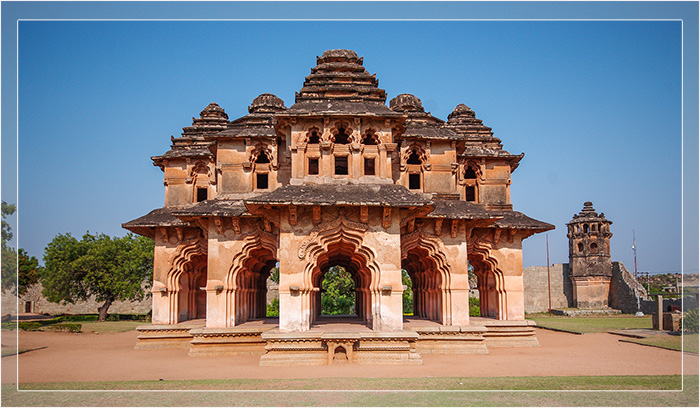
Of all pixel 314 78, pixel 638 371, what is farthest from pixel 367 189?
pixel 638 371

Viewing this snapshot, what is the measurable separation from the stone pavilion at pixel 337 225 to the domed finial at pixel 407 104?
0.18 ft

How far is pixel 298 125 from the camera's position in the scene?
56.3 feet

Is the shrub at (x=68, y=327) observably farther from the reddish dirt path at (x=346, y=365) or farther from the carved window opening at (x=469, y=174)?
the carved window opening at (x=469, y=174)

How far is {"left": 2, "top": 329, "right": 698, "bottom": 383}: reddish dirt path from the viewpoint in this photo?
13773 mm

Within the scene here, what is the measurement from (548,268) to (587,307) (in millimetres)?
4241

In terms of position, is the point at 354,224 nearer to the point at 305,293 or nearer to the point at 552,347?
the point at 305,293

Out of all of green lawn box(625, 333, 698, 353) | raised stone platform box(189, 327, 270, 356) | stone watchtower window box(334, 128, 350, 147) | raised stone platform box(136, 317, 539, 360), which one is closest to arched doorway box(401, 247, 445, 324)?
raised stone platform box(136, 317, 539, 360)

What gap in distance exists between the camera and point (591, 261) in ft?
141

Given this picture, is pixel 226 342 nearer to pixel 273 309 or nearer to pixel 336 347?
pixel 336 347

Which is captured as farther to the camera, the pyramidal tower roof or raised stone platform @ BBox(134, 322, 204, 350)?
raised stone platform @ BBox(134, 322, 204, 350)

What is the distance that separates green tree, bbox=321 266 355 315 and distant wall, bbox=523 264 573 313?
14.1 meters

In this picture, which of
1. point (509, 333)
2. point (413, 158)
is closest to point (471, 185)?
point (413, 158)

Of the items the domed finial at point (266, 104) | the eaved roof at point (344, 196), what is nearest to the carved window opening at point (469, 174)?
the eaved roof at point (344, 196)

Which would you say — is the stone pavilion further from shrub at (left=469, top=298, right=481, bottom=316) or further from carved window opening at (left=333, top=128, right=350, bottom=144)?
shrub at (left=469, top=298, right=481, bottom=316)
